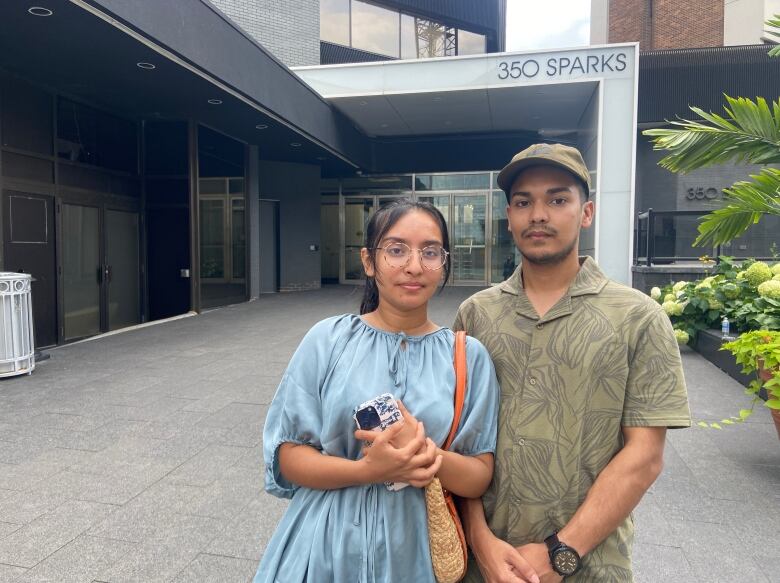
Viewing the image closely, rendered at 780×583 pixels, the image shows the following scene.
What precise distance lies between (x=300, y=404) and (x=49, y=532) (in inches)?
98.8

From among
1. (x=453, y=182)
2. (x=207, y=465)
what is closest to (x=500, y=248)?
(x=453, y=182)

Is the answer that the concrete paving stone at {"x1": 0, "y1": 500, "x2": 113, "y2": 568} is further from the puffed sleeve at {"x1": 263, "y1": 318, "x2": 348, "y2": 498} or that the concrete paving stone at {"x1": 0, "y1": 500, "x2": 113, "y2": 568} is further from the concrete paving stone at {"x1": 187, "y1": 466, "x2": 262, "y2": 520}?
the puffed sleeve at {"x1": 263, "y1": 318, "x2": 348, "y2": 498}

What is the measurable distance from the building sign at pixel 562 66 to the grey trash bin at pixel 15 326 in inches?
416

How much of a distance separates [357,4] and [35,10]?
15169 millimetres

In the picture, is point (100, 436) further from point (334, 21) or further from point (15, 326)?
point (334, 21)

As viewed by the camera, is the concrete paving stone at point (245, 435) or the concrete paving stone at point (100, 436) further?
the concrete paving stone at point (245, 435)

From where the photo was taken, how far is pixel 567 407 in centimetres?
153

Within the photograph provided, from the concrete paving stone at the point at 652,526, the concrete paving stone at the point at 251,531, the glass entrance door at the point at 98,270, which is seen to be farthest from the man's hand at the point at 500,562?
the glass entrance door at the point at 98,270

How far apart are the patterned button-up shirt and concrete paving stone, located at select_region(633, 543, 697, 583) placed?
1.47m

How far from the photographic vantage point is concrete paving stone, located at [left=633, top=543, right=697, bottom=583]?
8.93 feet

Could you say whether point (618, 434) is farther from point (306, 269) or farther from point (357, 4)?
point (357, 4)

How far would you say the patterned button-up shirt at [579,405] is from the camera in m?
1.50

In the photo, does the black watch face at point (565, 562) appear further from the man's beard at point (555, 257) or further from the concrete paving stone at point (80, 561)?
the concrete paving stone at point (80, 561)

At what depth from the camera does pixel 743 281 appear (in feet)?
24.5
